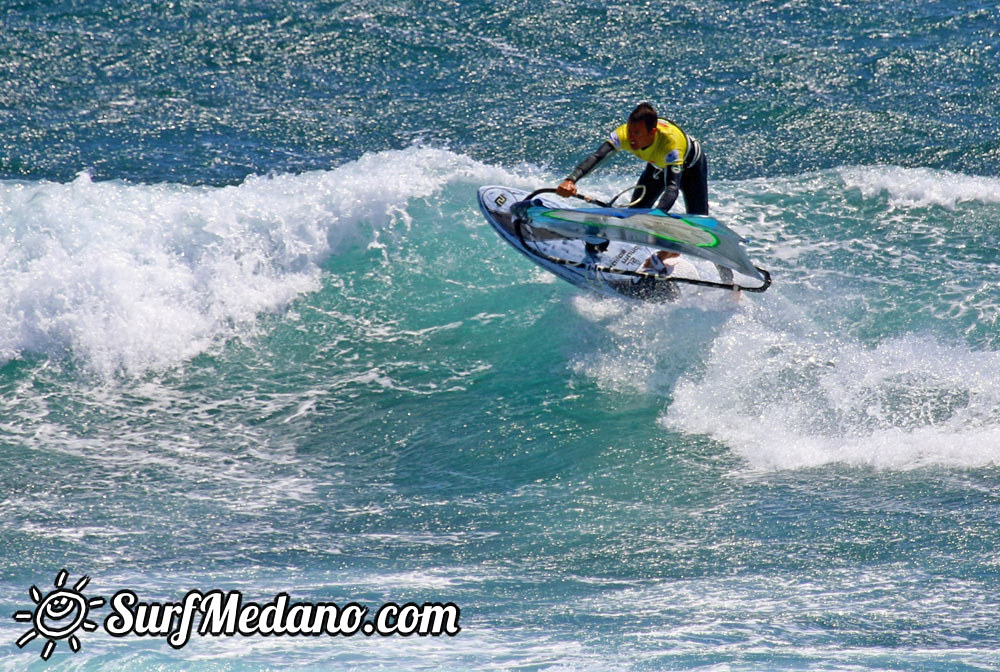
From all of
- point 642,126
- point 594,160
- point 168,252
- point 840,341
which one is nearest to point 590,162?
point 594,160

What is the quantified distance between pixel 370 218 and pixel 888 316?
17.9 feet

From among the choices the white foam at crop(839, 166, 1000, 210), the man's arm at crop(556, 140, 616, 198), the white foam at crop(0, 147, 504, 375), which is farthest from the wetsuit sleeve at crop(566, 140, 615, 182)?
the white foam at crop(839, 166, 1000, 210)

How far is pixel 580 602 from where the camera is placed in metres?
7.00

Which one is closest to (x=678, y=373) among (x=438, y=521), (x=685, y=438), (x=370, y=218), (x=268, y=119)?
(x=685, y=438)

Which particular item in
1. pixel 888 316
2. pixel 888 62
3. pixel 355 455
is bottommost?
pixel 355 455

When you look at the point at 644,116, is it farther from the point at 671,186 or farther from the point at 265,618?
the point at 265,618

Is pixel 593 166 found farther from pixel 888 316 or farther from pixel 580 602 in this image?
pixel 580 602

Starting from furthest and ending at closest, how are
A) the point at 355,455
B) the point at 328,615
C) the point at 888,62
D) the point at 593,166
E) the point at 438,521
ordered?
the point at 888,62, the point at 593,166, the point at 355,455, the point at 438,521, the point at 328,615

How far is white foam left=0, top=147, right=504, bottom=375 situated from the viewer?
10234 mm

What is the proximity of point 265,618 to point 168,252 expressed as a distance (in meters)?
5.40

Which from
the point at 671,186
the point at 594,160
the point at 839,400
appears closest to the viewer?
the point at 839,400

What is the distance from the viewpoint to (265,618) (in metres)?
6.71

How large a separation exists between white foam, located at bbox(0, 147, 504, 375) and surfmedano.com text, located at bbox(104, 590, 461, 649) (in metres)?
3.72

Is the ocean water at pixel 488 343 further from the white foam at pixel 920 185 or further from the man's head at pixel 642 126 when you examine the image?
the man's head at pixel 642 126
